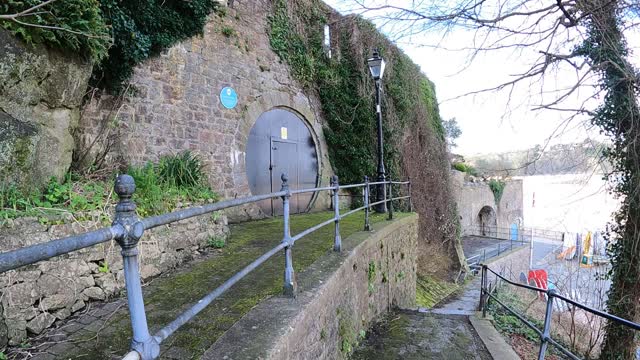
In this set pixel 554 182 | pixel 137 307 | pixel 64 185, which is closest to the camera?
pixel 137 307

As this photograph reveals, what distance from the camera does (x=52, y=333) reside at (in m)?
2.26

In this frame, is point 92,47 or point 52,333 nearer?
point 52,333

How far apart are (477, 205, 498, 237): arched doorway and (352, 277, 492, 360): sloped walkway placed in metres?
17.6

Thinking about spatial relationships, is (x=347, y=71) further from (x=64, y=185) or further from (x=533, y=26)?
(x=64, y=185)

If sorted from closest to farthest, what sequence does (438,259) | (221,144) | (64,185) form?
(64,185) < (221,144) < (438,259)

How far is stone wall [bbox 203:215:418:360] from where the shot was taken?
1921 mm

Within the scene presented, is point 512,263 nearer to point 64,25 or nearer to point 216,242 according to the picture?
point 216,242

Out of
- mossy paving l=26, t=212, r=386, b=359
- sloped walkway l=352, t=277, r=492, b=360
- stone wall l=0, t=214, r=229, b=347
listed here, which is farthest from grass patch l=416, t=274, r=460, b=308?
stone wall l=0, t=214, r=229, b=347

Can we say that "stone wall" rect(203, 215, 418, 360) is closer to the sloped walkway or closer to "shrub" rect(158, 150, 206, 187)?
the sloped walkway

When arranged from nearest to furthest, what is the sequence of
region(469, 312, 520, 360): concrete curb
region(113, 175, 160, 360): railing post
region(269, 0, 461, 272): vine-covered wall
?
region(113, 175, 160, 360): railing post → region(469, 312, 520, 360): concrete curb → region(269, 0, 461, 272): vine-covered wall

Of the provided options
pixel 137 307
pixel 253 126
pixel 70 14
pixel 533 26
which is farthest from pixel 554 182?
pixel 70 14

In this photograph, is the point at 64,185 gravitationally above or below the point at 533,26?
below

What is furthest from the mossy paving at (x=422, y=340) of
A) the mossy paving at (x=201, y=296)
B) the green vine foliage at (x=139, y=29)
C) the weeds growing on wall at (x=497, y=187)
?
the weeds growing on wall at (x=497, y=187)

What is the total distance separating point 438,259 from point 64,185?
10431 millimetres
